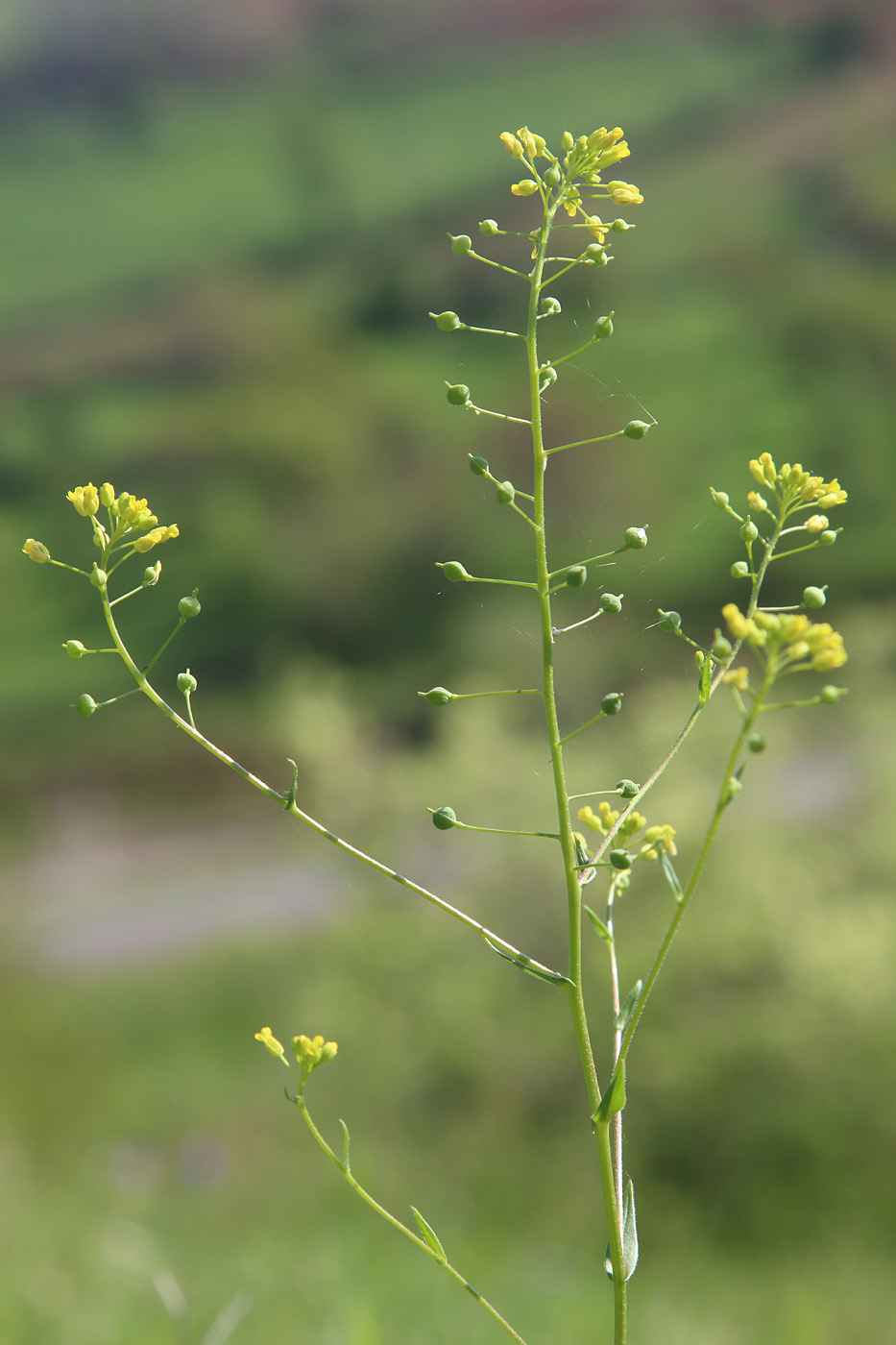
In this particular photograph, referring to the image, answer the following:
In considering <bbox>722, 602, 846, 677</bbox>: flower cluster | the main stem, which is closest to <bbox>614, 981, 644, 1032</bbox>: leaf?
the main stem

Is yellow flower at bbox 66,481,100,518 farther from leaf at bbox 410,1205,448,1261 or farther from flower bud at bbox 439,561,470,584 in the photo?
leaf at bbox 410,1205,448,1261

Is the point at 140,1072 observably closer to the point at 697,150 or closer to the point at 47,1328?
the point at 47,1328

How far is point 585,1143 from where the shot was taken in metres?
3.09

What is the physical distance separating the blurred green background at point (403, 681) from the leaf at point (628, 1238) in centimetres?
83

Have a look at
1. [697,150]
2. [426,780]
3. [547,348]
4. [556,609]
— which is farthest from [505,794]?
[697,150]

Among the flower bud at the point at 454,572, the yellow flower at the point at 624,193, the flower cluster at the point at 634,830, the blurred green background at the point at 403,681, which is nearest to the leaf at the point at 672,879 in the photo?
the flower cluster at the point at 634,830

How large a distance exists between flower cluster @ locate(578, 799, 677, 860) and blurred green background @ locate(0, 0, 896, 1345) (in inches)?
33.8

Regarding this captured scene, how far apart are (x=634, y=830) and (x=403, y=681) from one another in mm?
4299

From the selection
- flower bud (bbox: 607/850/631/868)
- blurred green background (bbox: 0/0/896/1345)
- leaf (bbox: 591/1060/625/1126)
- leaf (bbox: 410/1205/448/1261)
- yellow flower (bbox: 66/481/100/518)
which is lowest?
blurred green background (bbox: 0/0/896/1345)

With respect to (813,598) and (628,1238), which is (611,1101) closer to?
(628,1238)

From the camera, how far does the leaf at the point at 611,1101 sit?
0.37 m

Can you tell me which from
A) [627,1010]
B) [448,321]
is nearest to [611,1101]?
[627,1010]

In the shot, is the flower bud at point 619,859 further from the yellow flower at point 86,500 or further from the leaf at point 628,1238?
the yellow flower at point 86,500

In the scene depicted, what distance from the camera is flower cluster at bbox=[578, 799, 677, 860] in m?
0.42
